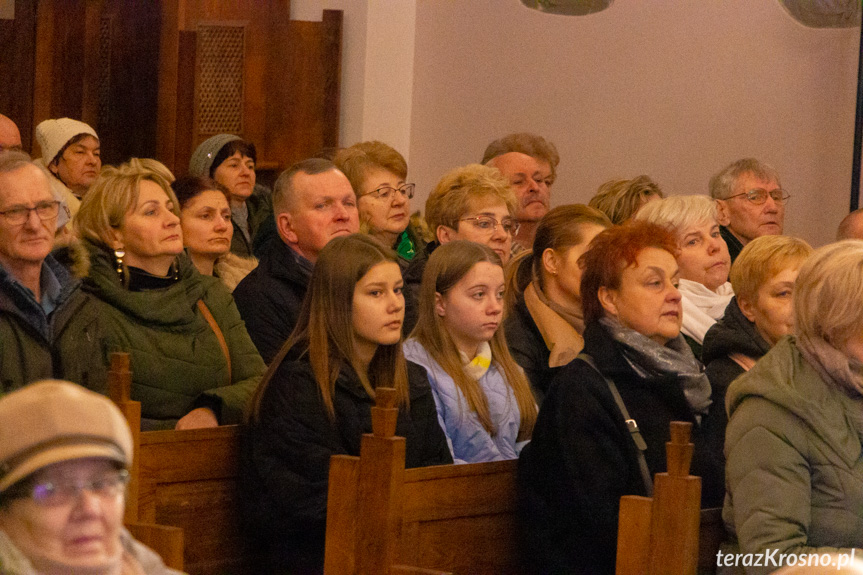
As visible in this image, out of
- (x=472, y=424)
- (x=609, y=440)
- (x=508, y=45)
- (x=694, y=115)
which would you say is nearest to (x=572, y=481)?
(x=609, y=440)

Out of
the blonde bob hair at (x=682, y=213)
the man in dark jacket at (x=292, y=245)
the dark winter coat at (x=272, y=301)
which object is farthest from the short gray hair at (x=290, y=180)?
the blonde bob hair at (x=682, y=213)

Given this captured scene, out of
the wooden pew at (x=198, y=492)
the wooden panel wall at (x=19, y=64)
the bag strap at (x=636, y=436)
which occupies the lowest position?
the wooden pew at (x=198, y=492)

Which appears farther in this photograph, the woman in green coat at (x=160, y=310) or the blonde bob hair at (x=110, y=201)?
the blonde bob hair at (x=110, y=201)

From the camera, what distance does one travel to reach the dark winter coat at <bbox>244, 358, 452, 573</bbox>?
281 centimetres

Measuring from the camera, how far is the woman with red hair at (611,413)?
268 centimetres

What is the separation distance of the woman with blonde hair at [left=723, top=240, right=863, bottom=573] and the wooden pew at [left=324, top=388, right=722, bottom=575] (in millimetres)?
152

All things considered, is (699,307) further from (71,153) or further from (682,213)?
(71,153)

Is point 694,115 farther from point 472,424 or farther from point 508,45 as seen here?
point 472,424

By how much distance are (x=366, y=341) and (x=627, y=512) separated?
0.94 metres

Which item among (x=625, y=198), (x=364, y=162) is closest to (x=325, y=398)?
(x=364, y=162)

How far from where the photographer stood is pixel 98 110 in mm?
6945

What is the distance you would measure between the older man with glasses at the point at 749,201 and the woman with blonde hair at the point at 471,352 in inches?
82.0

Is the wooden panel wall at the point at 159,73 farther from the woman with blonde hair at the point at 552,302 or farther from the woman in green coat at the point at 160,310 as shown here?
the woman with blonde hair at the point at 552,302

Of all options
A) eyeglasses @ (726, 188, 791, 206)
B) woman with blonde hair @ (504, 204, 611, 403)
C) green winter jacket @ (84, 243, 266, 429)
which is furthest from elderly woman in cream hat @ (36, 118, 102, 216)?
eyeglasses @ (726, 188, 791, 206)
